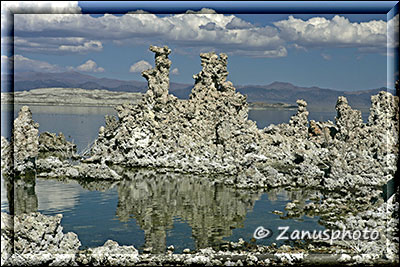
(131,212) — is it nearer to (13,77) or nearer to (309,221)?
(309,221)

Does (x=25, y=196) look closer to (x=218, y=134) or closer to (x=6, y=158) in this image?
(x=6, y=158)

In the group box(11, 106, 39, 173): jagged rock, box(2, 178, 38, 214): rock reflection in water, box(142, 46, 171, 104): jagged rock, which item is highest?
box(142, 46, 171, 104): jagged rock

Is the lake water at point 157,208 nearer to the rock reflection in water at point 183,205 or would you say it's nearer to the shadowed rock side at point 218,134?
the rock reflection in water at point 183,205

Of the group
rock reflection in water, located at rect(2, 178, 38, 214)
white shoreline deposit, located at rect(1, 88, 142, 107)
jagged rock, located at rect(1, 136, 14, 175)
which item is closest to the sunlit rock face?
rock reflection in water, located at rect(2, 178, 38, 214)

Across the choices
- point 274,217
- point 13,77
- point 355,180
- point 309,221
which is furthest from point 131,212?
point 355,180

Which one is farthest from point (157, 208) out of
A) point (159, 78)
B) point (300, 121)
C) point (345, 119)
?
point (300, 121)

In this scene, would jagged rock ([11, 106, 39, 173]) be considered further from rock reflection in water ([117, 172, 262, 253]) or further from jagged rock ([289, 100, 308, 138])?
jagged rock ([289, 100, 308, 138])

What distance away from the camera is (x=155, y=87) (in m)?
42.5

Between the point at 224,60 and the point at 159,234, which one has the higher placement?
the point at 224,60

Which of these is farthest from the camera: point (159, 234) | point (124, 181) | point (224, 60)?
point (224, 60)

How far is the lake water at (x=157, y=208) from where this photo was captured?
813 inches

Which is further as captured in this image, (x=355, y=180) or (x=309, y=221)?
(x=355, y=180)

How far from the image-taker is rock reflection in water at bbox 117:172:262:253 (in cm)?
2166

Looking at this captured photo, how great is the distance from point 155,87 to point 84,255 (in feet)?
92.6
